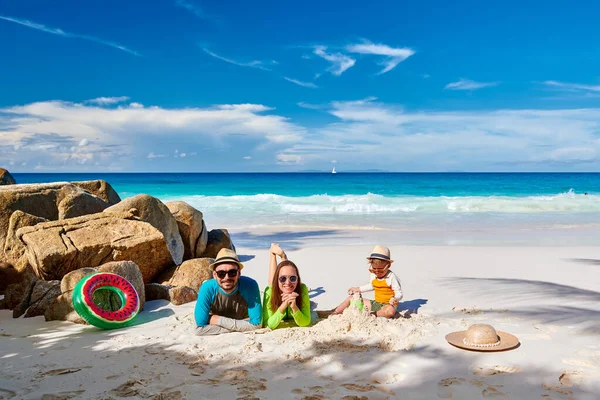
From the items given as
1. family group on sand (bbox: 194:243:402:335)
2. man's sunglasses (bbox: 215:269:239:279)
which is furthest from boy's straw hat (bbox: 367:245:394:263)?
man's sunglasses (bbox: 215:269:239:279)

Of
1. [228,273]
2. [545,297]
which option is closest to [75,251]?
[228,273]

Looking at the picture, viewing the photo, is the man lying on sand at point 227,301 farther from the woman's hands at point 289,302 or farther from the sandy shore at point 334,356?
the woman's hands at point 289,302

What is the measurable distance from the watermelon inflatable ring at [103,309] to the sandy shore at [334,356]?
0.15 m

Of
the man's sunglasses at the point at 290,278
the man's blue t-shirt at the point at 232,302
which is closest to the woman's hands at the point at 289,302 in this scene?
the man's sunglasses at the point at 290,278

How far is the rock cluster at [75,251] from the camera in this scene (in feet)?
21.3

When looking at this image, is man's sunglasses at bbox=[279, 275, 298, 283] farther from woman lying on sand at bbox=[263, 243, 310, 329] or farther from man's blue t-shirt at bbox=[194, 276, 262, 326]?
man's blue t-shirt at bbox=[194, 276, 262, 326]

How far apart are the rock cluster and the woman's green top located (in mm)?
1888

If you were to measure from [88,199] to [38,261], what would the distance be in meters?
2.65

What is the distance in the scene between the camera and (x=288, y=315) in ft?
18.8

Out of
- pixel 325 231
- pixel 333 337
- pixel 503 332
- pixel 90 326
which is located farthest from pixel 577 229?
pixel 90 326

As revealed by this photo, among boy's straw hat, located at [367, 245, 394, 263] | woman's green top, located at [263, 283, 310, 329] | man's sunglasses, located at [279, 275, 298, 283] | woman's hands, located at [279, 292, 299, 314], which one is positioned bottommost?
woman's green top, located at [263, 283, 310, 329]

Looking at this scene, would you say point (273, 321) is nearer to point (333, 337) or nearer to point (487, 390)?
point (333, 337)

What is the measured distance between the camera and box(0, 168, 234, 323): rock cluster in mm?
6484

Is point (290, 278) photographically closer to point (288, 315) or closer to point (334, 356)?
point (288, 315)
